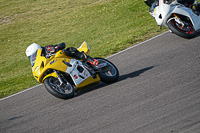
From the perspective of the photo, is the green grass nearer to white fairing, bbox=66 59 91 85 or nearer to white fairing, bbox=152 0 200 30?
white fairing, bbox=152 0 200 30

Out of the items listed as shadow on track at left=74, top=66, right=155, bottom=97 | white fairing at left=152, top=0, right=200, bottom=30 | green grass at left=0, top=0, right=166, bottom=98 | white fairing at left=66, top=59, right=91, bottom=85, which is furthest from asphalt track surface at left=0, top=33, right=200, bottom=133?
green grass at left=0, top=0, right=166, bottom=98

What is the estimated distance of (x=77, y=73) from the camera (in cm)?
780

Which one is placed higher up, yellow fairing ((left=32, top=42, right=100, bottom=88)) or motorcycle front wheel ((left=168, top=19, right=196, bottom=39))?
yellow fairing ((left=32, top=42, right=100, bottom=88))

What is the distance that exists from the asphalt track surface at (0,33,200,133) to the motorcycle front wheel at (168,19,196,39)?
192 mm

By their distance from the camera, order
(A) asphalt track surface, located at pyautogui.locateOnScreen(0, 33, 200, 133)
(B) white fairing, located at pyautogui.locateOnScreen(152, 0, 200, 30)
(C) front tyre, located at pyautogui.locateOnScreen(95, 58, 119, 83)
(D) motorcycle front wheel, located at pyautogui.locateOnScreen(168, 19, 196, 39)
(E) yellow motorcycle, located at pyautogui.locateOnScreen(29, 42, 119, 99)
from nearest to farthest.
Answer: (A) asphalt track surface, located at pyautogui.locateOnScreen(0, 33, 200, 133) < (E) yellow motorcycle, located at pyautogui.locateOnScreen(29, 42, 119, 99) < (C) front tyre, located at pyautogui.locateOnScreen(95, 58, 119, 83) < (D) motorcycle front wheel, located at pyautogui.locateOnScreen(168, 19, 196, 39) < (B) white fairing, located at pyautogui.locateOnScreen(152, 0, 200, 30)

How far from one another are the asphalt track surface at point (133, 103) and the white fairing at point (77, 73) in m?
0.40

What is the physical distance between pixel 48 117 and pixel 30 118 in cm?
50

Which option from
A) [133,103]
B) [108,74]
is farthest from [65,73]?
[133,103]

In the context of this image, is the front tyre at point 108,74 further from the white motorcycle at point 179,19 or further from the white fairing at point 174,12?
the white fairing at point 174,12

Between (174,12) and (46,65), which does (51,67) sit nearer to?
(46,65)

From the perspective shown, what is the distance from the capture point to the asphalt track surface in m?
5.50

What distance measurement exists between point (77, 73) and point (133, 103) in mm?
1846

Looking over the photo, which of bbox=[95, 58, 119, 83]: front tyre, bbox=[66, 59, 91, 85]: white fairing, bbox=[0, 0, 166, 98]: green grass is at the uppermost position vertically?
bbox=[66, 59, 91, 85]: white fairing


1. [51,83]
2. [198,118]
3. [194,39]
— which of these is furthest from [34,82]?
[198,118]
